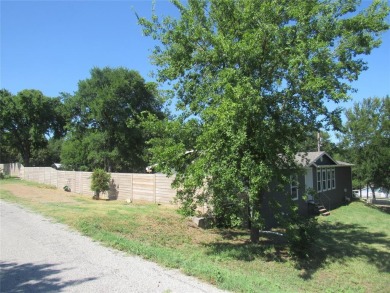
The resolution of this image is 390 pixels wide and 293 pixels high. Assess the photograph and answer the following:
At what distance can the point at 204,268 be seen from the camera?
6949 millimetres

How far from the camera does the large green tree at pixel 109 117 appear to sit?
36312 millimetres

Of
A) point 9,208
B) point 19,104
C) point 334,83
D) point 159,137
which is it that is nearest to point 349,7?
point 334,83

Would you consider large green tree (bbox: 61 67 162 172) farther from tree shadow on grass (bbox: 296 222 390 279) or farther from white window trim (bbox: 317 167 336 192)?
tree shadow on grass (bbox: 296 222 390 279)

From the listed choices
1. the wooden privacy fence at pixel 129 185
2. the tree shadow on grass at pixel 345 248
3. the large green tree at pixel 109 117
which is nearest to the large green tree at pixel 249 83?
the tree shadow on grass at pixel 345 248

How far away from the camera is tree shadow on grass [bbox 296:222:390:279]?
10765mm

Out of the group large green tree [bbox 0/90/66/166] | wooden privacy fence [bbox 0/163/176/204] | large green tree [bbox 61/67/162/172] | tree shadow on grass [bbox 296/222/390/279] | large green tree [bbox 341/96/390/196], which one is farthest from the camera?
large green tree [bbox 0/90/66/166]

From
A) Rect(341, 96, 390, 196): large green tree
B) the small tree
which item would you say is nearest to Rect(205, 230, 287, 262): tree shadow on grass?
the small tree

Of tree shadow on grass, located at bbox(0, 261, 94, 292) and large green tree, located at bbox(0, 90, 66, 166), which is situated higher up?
large green tree, located at bbox(0, 90, 66, 166)

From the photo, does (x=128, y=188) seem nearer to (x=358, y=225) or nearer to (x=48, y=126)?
(x=358, y=225)

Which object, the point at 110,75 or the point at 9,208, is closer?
the point at 9,208

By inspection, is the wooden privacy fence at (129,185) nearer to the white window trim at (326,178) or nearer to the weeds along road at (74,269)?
the weeds along road at (74,269)

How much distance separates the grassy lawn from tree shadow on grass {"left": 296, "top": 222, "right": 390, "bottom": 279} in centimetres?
3

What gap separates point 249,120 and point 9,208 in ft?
35.3

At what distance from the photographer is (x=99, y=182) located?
72.6 feet
